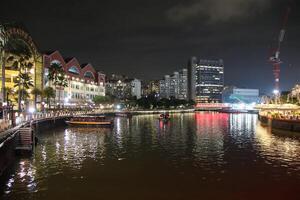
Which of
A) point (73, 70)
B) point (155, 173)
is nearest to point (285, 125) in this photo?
point (155, 173)

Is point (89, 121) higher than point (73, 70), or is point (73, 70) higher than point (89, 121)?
point (73, 70)

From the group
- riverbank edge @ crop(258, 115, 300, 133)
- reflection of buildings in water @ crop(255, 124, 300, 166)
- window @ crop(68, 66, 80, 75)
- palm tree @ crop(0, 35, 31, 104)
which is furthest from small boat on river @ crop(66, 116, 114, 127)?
window @ crop(68, 66, 80, 75)

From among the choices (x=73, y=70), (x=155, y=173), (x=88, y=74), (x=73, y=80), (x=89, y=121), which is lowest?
(x=155, y=173)

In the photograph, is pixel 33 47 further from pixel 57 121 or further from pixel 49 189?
pixel 49 189

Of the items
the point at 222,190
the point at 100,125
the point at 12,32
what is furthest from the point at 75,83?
the point at 222,190

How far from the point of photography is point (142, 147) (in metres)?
56.9

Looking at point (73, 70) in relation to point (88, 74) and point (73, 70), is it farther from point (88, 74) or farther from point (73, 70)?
point (88, 74)

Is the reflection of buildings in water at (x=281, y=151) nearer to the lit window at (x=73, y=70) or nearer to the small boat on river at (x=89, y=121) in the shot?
the small boat on river at (x=89, y=121)

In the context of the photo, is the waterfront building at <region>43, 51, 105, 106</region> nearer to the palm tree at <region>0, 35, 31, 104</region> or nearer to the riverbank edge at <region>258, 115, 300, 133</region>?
the palm tree at <region>0, 35, 31, 104</region>

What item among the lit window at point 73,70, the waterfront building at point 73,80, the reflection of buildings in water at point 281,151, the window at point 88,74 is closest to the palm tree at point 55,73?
the waterfront building at point 73,80

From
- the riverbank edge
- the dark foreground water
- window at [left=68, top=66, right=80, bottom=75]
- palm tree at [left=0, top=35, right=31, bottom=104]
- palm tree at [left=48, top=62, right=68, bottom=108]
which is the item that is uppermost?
window at [left=68, top=66, right=80, bottom=75]

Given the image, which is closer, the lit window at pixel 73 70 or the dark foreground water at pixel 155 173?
the dark foreground water at pixel 155 173

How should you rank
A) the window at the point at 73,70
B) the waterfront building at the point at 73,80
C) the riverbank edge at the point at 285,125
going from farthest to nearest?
the window at the point at 73,70 < the waterfront building at the point at 73,80 < the riverbank edge at the point at 285,125

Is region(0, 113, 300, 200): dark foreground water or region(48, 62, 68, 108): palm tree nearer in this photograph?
region(0, 113, 300, 200): dark foreground water
